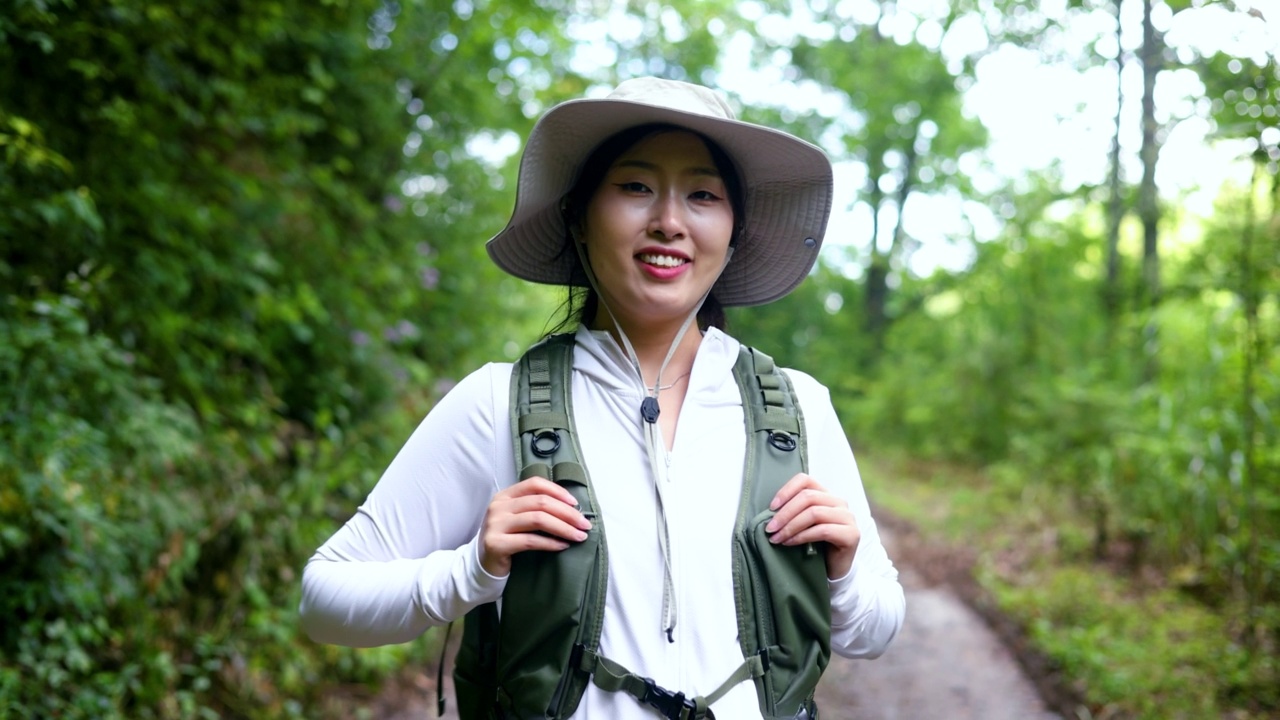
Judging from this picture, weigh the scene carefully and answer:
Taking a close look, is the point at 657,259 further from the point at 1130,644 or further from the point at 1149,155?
the point at 1149,155

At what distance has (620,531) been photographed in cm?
151

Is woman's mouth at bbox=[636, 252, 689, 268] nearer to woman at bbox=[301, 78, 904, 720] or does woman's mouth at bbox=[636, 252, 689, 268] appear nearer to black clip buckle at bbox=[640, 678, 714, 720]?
woman at bbox=[301, 78, 904, 720]

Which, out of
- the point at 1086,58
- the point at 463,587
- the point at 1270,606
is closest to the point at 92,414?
the point at 463,587

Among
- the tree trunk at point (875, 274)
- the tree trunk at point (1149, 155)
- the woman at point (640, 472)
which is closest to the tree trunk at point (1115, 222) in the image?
the tree trunk at point (1149, 155)

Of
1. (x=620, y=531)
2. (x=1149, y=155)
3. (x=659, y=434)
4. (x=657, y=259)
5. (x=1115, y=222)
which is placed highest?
(x=1149, y=155)

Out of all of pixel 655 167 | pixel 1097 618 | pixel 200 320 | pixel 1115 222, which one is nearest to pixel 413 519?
pixel 655 167

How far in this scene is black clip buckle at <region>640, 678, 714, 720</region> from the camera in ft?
4.73

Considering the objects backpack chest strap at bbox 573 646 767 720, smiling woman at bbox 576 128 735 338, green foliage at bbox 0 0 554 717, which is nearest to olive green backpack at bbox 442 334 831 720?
backpack chest strap at bbox 573 646 767 720

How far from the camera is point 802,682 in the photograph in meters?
1.53

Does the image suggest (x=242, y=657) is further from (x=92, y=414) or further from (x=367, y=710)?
(x=92, y=414)

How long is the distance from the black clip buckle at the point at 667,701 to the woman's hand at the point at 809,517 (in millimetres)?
281

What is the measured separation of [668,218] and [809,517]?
540mm

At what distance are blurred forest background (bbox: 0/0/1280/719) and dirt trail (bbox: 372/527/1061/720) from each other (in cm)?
25

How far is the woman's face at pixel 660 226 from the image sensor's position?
5.27 ft
